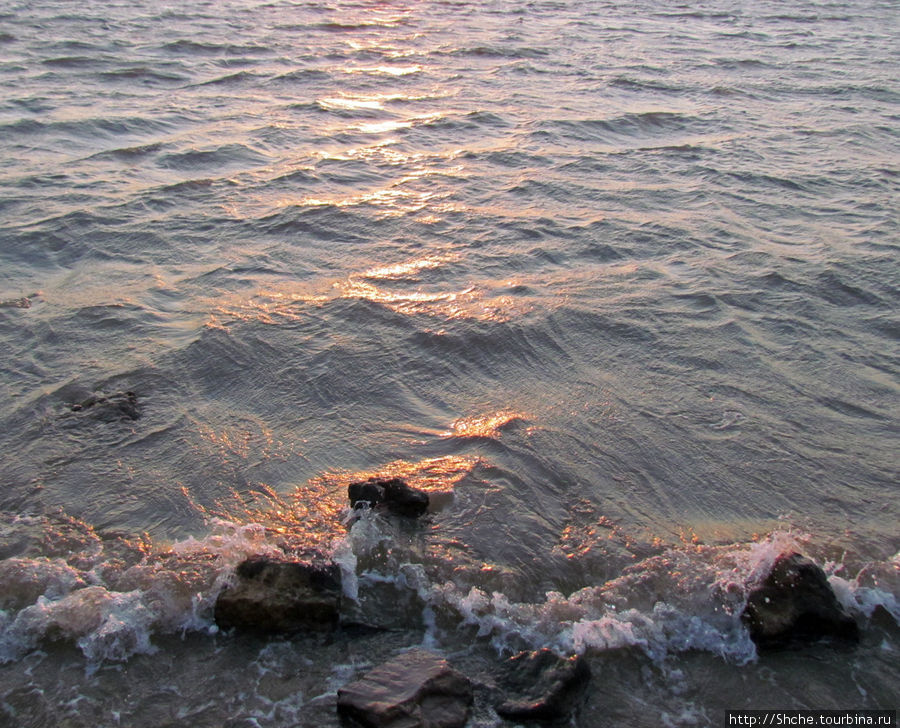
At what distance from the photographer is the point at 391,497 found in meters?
4.44

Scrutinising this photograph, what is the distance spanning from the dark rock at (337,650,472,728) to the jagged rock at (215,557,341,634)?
422mm

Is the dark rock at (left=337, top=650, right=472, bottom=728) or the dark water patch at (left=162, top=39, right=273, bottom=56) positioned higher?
the dark water patch at (left=162, top=39, right=273, bottom=56)

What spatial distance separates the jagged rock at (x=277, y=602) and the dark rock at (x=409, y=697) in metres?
0.42

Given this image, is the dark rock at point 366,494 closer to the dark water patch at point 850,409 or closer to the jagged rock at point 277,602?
the jagged rock at point 277,602

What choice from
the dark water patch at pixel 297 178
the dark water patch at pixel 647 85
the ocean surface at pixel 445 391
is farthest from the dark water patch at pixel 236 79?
the dark water patch at pixel 647 85

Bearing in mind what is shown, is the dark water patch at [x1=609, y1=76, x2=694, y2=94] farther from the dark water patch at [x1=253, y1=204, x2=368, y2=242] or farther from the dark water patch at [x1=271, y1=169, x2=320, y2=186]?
the dark water patch at [x1=253, y1=204, x2=368, y2=242]

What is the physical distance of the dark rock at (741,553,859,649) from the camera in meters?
3.79

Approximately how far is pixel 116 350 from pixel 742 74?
1271 centimetres

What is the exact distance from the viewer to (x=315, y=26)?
18.0m

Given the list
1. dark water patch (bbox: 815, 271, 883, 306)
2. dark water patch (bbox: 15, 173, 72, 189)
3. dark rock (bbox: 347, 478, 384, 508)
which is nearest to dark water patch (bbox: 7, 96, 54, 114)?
dark water patch (bbox: 15, 173, 72, 189)

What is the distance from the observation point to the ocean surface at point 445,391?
3.72 meters

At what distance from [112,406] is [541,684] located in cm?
325

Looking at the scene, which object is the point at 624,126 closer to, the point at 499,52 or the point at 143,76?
the point at 499,52

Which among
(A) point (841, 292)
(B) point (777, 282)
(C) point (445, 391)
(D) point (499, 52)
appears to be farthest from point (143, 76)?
(A) point (841, 292)
